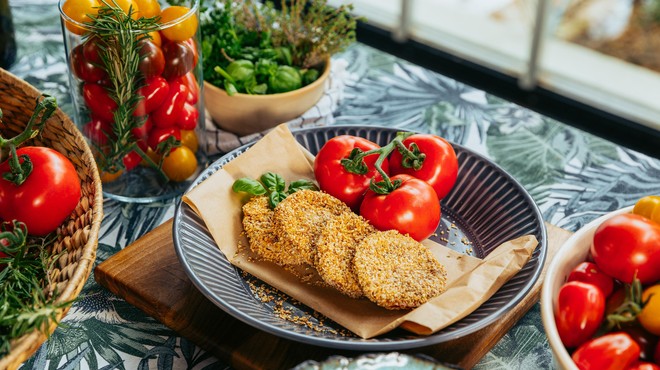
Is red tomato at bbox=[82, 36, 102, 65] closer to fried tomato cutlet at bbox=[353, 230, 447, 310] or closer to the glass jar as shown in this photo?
the glass jar

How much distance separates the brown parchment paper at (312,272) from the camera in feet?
3.24

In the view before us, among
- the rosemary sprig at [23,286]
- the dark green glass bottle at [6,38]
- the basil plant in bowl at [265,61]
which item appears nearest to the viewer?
the rosemary sprig at [23,286]

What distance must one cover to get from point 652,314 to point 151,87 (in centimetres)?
81

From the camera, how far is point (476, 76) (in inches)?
81.1

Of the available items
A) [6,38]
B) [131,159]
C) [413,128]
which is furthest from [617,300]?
[6,38]

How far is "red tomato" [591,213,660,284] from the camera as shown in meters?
0.91

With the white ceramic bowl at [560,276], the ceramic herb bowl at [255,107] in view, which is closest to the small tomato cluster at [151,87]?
the ceramic herb bowl at [255,107]

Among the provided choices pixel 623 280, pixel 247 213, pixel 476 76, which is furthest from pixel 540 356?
pixel 476 76

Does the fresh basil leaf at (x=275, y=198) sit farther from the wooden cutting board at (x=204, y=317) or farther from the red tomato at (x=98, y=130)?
the red tomato at (x=98, y=130)

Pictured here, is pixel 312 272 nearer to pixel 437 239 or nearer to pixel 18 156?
pixel 437 239

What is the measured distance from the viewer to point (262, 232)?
1128 millimetres

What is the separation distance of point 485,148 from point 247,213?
1.87 ft

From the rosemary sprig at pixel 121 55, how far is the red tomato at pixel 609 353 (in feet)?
2.53

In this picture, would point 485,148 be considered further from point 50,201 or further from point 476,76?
point 50,201
